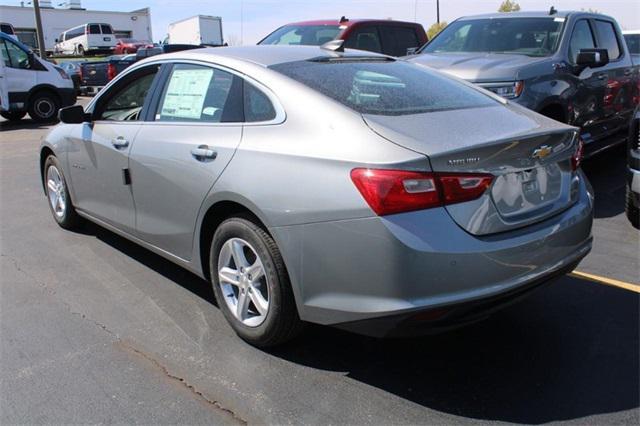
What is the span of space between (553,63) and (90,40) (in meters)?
42.7

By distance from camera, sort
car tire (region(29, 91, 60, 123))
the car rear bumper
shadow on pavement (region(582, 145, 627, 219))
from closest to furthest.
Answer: the car rear bumper
shadow on pavement (region(582, 145, 627, 219))
car tire (region(29, 91, 60, 123))

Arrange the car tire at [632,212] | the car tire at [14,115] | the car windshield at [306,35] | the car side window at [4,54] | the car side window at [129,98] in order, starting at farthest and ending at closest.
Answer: the car tire at [14,115]
the car side window at [4,54]
the car windshield at [306,35]
the car tire at [632,212]
the car side window at [129,98]

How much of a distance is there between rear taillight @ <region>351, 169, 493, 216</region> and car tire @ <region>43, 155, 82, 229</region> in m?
3.53

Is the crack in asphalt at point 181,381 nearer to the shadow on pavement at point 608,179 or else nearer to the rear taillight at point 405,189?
the rear taillight at point 405,189

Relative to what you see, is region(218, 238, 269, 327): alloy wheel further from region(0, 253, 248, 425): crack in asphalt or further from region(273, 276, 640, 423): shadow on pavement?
region(0, 253, 248, 425): crack in asphalt

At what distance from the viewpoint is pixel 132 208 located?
404 centimetres

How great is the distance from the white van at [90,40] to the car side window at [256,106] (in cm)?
4404

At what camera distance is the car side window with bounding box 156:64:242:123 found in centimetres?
336

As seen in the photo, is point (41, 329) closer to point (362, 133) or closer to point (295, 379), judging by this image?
point (295, 379)

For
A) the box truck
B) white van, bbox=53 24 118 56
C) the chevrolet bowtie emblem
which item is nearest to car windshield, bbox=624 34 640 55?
the chevrolet bowtie emblem

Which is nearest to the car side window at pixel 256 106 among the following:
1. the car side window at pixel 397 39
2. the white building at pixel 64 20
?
the car side window at pixel 397 39

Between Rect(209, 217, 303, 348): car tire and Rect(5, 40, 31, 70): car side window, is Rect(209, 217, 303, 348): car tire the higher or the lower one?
the lower one

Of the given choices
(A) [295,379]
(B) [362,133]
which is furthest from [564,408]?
(B) [362,133]

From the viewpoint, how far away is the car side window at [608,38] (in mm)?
7525
